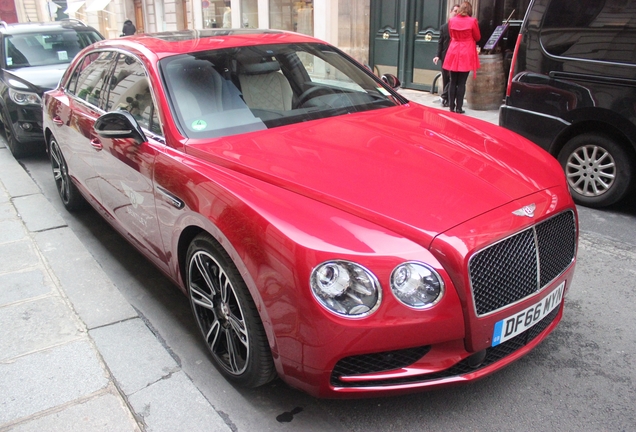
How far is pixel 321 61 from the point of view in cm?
409

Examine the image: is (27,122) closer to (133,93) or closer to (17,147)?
(17,147)

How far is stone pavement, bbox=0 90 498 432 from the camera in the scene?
2568mm

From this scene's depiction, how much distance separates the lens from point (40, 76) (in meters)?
7.88

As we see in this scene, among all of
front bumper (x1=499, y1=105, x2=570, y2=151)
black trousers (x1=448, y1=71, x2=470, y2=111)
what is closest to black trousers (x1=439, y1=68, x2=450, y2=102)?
black trousers (x1=448, y1=71, x2=470, y2=111)

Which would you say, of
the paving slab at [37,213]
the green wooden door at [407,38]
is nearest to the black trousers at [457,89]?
the green wooden door at [407,38]

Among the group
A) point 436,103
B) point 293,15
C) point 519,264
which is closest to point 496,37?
point 436,103

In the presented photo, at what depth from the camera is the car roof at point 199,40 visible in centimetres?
Answer: 365

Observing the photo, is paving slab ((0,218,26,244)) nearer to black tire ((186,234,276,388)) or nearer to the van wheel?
black tire ((186,234,276,388))

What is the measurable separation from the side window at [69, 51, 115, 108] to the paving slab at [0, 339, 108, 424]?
192 centimetres

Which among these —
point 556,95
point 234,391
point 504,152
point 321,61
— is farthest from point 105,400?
point 556,95

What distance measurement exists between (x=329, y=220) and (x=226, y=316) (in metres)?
0.79

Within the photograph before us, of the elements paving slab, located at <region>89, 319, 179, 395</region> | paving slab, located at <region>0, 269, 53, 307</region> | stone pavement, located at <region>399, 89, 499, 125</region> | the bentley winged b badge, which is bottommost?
paving slab, located at <region>0, 269, 53, 307</region>

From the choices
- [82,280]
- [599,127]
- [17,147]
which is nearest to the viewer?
[82,280]

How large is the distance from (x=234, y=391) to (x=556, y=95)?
13.0 ft
